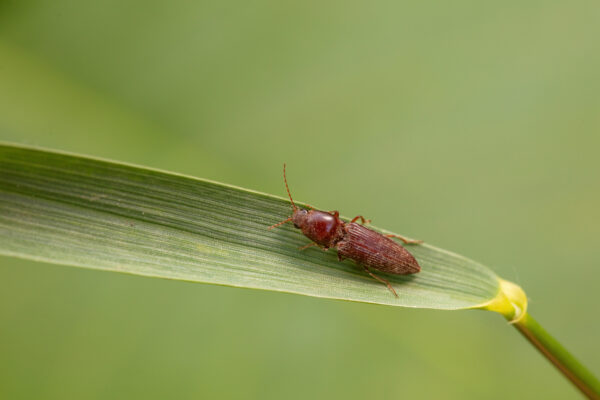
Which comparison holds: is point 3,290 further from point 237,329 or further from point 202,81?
point 202,81

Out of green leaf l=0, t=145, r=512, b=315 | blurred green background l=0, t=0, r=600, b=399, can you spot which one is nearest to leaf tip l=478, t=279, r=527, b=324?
green leaf l=0, t=145, r=512, b=315

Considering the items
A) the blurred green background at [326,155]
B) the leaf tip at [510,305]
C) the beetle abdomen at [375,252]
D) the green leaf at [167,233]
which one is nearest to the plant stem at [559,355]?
the leaf tip at [510,305]

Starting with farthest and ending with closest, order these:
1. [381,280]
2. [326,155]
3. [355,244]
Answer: [326,155], [355,244], [381,280]

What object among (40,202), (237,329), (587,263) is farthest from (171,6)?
(587,263)

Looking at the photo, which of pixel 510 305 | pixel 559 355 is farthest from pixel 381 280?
pixel 559 355

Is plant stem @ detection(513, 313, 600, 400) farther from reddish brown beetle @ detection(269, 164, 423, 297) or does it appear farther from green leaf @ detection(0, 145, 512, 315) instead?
reddish brown beetle @ detection(269, 164, 423, 297)

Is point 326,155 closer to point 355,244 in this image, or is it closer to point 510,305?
point 355,244

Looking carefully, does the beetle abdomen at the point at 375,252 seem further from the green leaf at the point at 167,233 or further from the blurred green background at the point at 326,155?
the blurred green background at the point at 326,155
